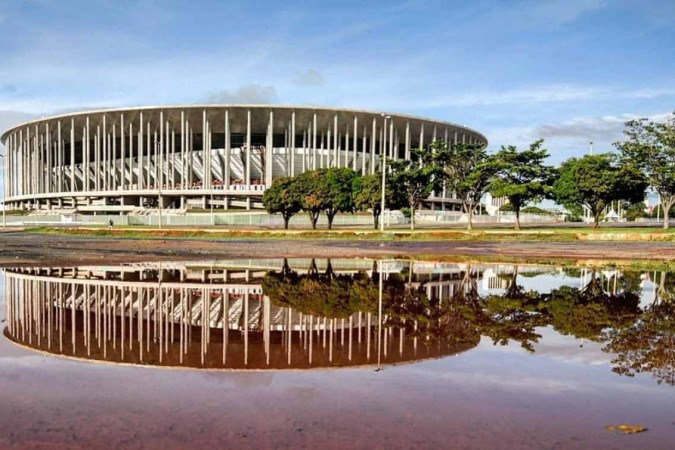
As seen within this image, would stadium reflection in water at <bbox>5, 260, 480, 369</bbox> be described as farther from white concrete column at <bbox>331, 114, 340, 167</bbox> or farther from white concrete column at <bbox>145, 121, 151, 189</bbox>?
white concrete column at <bbox>145, 121, 151, 189</bbox>

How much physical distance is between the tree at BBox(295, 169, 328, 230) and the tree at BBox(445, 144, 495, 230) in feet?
41.8

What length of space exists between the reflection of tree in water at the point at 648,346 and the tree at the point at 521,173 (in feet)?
146

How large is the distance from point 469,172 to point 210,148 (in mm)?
54476

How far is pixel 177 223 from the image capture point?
78.1 m

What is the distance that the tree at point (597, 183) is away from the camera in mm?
55000

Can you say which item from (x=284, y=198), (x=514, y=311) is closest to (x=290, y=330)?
(x=514, y=311)

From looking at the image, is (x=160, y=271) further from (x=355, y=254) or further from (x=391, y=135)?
(x=391, y=135)

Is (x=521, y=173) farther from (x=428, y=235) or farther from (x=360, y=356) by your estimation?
(x=360, y=356)

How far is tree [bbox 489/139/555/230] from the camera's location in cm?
5512

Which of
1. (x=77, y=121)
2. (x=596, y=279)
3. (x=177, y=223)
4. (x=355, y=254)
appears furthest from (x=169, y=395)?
(x=77, y=121)

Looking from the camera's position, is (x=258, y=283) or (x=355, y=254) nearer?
(x=258, y=283)

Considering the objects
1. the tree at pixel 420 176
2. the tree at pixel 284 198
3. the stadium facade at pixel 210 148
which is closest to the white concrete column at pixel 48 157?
the stadium facade at pixel 210 148

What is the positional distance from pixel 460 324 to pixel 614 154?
5548 cm

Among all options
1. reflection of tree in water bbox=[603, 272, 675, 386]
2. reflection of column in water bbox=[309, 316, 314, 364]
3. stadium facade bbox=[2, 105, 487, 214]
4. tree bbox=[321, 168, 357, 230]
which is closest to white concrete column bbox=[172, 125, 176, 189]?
stadium facade bbox=[2, 105, 487, 214]
